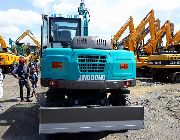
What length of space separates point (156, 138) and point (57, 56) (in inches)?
101

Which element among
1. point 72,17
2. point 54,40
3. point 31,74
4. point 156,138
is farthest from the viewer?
point 31,74

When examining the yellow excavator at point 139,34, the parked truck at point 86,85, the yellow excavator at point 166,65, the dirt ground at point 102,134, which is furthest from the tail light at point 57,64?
the yellow excavator at point 139,34

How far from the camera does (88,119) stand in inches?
223

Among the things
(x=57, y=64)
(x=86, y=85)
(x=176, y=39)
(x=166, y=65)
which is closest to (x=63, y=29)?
(x=57, y=64)

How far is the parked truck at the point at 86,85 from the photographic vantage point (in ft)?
18.4

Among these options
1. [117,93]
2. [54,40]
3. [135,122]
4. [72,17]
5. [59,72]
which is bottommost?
[135,122]

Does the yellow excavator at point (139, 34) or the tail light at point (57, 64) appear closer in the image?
the tail light at point (57, 64)

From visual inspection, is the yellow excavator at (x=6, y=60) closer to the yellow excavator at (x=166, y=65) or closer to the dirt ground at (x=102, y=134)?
the yellow excavator at (x=166, y=65)

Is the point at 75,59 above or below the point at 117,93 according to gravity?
above

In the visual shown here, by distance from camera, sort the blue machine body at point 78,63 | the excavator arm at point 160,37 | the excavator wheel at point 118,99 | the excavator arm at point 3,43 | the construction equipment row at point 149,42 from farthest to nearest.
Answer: the excavator arm at point 3,43
the excavator arm at point 160,37
the construction equipment row at point 149,42
the excavator wheel at point 118,99
the blue machine body at point 78,63

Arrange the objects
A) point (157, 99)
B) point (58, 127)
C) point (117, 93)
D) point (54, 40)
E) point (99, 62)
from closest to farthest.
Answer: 1. point (58, 127)
2. point (99, 62)
3. point (117, 93)
4. point (54, 40)
5. point (157, 99)

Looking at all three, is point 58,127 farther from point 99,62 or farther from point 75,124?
point 99,62

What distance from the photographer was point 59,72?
5.84m

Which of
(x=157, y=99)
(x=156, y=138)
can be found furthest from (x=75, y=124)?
(x=157, y=99)
